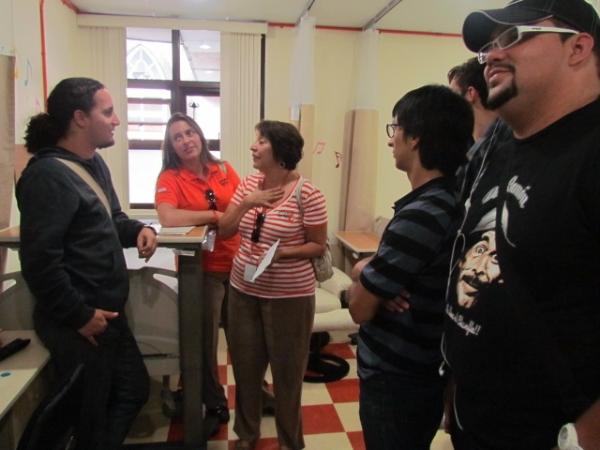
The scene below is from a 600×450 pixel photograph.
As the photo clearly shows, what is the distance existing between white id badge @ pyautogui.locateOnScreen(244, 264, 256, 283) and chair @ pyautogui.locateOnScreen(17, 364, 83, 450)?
69 centimetres

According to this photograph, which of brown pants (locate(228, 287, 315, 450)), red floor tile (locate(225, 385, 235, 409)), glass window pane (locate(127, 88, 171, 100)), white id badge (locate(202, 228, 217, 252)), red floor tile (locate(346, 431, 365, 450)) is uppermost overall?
glass window pane (locate(127, 88, 171, 100))

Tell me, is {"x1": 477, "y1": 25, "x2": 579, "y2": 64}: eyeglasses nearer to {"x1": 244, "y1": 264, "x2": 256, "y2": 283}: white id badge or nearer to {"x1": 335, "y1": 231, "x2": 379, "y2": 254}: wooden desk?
{"x1": 244, "y1": 264, "x2": 256, "y2": 283}: white id badge

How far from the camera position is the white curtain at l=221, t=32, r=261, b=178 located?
3.60m

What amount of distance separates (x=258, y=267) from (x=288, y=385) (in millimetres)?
545

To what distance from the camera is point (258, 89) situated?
12.1ft

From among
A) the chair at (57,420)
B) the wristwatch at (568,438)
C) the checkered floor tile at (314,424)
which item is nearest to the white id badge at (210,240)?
the chair at (57,420)

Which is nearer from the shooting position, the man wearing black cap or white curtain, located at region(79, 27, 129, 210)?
the man wearing black cap

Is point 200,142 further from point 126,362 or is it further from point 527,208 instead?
point 527,208

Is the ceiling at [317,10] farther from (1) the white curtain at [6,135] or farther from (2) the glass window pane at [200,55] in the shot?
(1) the white curtain at [6,135]

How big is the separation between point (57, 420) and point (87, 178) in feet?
2.40

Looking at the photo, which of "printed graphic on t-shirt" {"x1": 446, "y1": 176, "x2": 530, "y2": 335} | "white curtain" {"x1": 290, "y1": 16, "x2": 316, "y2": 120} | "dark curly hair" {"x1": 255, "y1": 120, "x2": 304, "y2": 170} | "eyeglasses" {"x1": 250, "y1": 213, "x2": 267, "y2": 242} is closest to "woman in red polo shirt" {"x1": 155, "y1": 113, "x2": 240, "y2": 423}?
"eyeglasses" {"x1": 250, "y1": 213, "x2": 267, "y2": 242}

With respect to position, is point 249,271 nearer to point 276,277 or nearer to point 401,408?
point 276,277

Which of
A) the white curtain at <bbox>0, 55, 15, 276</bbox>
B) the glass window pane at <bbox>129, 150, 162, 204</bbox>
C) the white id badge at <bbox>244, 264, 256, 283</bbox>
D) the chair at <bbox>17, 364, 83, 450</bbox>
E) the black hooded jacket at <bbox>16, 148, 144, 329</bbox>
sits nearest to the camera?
the chair at <bbox>17, 364, 83, 450</bbox>

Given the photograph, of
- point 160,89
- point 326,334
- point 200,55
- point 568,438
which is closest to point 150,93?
point 160,89
